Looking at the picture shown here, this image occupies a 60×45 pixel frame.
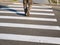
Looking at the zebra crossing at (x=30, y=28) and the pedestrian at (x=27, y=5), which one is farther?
the pedestrian at (x=27, y=5)

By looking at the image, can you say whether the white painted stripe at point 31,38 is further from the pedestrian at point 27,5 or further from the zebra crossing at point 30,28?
the pedestrian at point 27,5

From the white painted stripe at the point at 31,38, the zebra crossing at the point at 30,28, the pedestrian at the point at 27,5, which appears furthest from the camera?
the pedestrian at the point at 27,5

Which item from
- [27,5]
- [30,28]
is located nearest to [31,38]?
[30,28]

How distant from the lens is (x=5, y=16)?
9.11 meters

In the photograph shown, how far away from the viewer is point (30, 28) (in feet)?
23.5

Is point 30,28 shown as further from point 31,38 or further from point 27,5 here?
point 27,5

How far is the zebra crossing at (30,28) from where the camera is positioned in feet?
19.8

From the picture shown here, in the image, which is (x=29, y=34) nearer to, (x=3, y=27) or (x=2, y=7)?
(x=3, y=27)

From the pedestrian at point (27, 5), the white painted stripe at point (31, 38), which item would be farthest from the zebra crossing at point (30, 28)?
the pedestrian at point (27, 5)

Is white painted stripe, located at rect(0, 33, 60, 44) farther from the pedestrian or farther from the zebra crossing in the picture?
the pedestrian

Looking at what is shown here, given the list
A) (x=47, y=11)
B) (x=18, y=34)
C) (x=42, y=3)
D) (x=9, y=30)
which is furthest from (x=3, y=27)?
(x=42, y=3)

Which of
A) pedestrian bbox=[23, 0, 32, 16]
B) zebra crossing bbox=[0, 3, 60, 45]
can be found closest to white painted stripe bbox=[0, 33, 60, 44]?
zebra crossing bbox=[0, 3, 60, 45]

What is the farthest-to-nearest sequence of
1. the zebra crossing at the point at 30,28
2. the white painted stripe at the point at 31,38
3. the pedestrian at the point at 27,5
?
the pedestrian at the point at 27,5 → the zebra crossing at the point at 30,28 → the white painted stripe at the point at 31,38

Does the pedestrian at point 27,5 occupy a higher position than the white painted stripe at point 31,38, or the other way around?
the pedestrian at point 27,5
